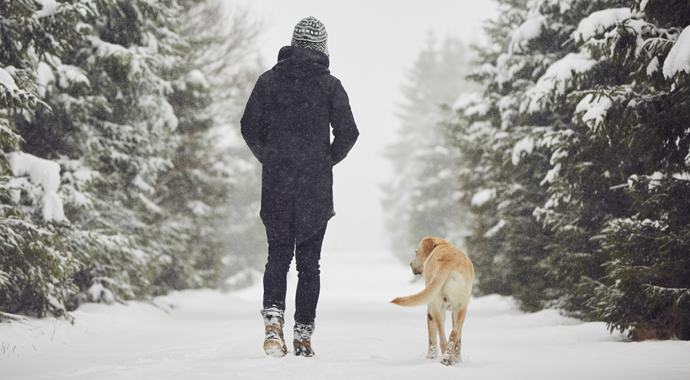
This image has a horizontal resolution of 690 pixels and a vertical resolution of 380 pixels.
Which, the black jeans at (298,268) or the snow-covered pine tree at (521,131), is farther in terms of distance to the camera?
the snow-covered pine tree at (521,131)

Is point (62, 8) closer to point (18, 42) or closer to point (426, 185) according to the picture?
point (18, 42)

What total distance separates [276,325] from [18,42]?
461 cm

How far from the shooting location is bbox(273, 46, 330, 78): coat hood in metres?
4.12

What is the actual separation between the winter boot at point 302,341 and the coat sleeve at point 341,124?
1.27 meters

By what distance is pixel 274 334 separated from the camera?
3.88 meters

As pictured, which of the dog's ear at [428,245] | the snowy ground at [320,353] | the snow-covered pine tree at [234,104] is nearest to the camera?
the snowy ground at [320,353]

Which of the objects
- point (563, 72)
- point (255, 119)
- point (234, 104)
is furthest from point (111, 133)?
point (234, 104)

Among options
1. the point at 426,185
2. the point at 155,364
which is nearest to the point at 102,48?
the point at 155,364

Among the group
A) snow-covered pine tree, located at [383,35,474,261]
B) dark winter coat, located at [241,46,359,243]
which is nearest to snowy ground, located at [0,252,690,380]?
dark winter coat, located at [241,46,359,243]

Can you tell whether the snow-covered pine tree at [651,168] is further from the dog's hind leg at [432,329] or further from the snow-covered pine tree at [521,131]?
the dog's hind leg at [432,329]

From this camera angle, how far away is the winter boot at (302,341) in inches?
157

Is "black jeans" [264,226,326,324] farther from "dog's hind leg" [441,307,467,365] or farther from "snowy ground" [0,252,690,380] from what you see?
"dog's hind leg" [441,307,467,365]

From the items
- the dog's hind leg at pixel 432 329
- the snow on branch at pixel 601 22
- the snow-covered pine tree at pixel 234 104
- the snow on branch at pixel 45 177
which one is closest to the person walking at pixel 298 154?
the dog's hind leg at pixel 432 329

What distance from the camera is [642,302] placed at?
614cm
